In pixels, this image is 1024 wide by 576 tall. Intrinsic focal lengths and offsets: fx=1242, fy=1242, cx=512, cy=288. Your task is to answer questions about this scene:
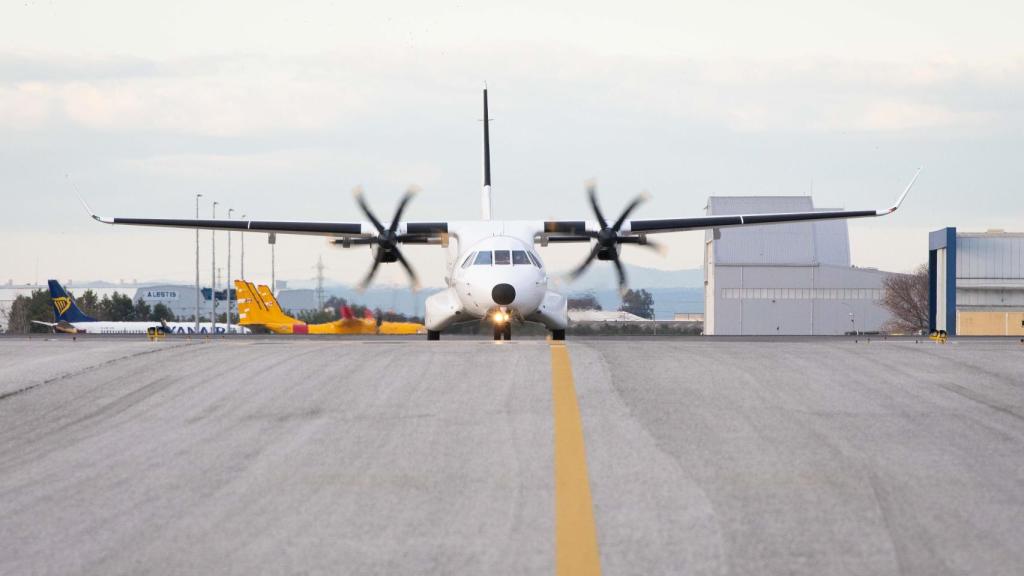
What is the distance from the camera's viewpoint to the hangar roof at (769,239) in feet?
327

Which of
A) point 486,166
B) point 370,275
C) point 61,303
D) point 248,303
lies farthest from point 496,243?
point 61,303

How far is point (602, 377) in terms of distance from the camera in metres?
14.5

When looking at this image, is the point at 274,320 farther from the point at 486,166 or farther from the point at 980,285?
the point at 980,285

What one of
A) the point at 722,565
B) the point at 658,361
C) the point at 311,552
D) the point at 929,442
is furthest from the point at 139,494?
the point at 658,361

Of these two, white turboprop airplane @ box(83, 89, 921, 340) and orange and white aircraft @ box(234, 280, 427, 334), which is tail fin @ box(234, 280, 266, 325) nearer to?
orange and white aircraft @ box(234, 280, 427, 334)

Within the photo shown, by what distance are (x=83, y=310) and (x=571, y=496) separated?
131178 millimetres

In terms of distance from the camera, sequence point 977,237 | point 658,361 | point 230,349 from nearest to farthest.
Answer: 1. point 658,361
2. point 230,349
3. point 977,237

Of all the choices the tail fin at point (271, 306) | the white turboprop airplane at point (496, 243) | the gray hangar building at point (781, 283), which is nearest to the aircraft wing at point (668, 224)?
the white turboprop airplane at point (496, 243)

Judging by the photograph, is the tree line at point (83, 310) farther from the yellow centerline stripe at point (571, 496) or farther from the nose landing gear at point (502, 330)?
the yellow centerline stripe at point (571, 496)

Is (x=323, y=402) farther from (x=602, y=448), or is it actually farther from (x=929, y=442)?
(x=929, y=442)

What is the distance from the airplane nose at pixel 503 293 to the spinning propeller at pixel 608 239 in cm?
704

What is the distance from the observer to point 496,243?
105 ft

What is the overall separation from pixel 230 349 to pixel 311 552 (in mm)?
10097

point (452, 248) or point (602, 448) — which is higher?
point (452, 248)
